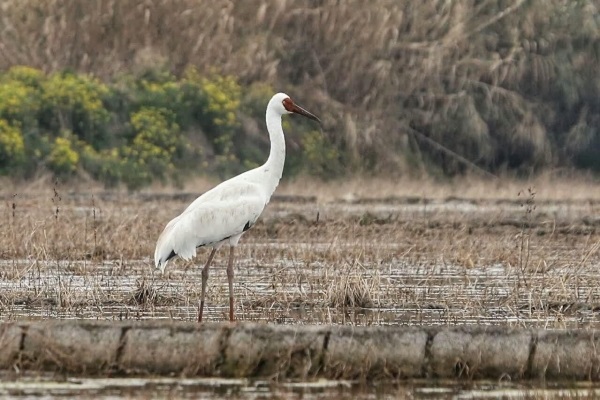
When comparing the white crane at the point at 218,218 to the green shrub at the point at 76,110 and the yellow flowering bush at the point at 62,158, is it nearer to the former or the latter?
the yellow flowering bush at the point at 62,158

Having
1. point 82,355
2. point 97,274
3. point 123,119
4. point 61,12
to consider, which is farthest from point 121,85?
point 82,355

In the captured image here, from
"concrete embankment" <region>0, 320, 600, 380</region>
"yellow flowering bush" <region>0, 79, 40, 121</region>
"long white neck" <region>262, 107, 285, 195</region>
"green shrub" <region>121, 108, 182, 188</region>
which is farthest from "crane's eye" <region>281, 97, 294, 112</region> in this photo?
"yellow flowering bush" <region>0, 79, 40, 121</region>

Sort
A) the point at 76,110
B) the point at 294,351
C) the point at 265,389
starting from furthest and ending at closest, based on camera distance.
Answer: the point at 76,110 → the point at 294,351 → the point at 265,389

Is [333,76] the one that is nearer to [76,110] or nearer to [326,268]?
[76,110]

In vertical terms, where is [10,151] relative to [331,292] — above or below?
above

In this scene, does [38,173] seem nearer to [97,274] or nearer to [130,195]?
[130,195]

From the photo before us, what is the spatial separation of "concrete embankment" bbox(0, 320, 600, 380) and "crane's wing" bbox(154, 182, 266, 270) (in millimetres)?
3052

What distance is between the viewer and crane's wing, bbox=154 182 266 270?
12.5 metres

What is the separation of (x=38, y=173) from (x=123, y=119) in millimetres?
2921

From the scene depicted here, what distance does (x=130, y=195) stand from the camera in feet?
95.5

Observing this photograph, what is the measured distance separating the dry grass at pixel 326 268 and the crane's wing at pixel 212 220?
0.59m

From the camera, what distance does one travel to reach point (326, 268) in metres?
14.7

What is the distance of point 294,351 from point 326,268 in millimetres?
5357

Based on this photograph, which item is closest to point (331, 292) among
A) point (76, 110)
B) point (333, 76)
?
point (76, 110)
